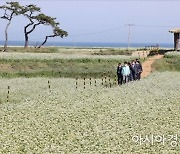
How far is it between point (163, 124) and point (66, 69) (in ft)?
111

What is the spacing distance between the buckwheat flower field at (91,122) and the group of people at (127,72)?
6268 mm

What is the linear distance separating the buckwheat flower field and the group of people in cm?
627

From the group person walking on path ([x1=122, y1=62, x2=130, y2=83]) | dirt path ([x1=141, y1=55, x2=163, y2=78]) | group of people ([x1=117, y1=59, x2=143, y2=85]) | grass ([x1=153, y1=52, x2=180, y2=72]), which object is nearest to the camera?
person walking on path ([x1=122, y1=62, x2=130, y2=83])

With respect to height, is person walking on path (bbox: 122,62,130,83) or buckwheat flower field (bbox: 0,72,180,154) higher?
person walking on path (bbox: 122,62,130,83)

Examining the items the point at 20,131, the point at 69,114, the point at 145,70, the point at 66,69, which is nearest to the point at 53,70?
the point at 66,69

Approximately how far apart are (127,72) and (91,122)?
17.7 meters

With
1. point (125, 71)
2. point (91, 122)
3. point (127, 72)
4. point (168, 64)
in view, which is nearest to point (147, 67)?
point (168, 64)

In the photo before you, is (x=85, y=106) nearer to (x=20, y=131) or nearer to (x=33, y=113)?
(x=33, y=113)

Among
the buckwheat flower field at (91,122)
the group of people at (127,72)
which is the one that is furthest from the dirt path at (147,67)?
the buckwheat flower field at (91,122)

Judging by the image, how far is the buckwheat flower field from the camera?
1577 centimetres

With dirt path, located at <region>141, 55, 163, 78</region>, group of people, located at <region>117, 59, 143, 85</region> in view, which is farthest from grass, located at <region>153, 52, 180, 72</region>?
group of people, located at <region>117, 59, 143, 85</region>

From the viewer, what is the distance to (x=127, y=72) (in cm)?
3716

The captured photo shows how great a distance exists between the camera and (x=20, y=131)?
1841 centimetres

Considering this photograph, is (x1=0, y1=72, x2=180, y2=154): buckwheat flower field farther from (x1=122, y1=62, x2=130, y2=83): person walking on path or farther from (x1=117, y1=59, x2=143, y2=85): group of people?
(x1=117, y1=59, x2=143, y2=85): group of people
